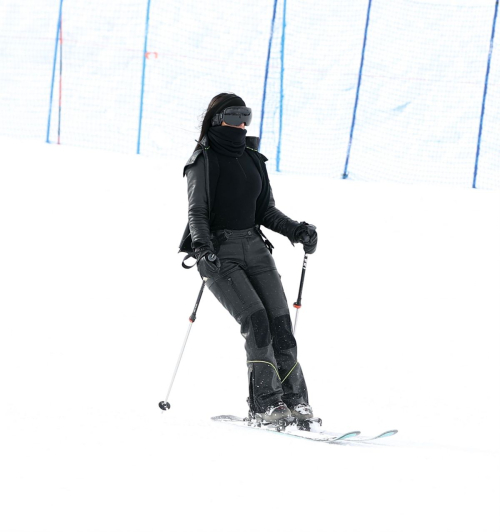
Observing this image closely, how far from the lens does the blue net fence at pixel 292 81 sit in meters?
11.6

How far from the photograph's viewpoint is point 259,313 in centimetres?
421

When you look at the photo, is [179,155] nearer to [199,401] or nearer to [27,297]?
[27,297]

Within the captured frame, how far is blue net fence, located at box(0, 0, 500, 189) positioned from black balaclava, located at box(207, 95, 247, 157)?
654cm

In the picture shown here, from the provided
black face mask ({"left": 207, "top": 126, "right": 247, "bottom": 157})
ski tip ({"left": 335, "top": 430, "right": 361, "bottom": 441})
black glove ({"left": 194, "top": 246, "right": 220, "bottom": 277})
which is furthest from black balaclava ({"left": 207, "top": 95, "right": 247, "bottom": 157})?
ski tip ({"left": 335, "top": 430, "right": 361, "bottom": 441})

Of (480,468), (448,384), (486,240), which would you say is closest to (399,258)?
(486,240)

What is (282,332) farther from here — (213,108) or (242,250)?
(213,108)

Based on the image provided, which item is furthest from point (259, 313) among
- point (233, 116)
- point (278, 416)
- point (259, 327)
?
point (233, 116)

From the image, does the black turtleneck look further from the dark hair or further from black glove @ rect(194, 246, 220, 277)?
black glove @ rect(194, 246, 220, 277)

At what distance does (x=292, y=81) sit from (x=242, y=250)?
10.2 metres

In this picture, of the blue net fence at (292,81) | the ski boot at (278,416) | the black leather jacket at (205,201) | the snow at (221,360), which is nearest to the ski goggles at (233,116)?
the black leather jacket at (205,201)

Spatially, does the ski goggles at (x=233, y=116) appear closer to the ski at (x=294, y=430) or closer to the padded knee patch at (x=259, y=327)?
the padded knee patch at (x=259, y=327)

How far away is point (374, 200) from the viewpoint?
32.0 ft

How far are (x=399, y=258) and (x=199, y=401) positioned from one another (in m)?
3.66

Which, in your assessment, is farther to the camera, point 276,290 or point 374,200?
point 374,200
